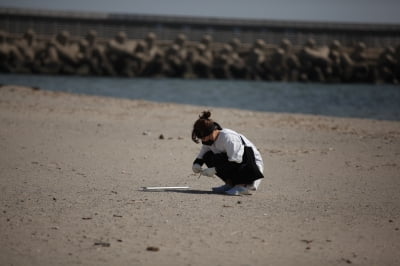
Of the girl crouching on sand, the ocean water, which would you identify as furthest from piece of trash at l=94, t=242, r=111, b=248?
the ocean water

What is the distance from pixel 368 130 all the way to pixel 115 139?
19.4 feet

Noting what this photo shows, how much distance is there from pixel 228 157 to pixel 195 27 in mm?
72602

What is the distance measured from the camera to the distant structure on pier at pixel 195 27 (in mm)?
74312

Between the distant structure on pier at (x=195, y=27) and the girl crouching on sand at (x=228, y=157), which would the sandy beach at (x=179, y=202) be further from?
the distant structure on pier at (x=195, y=27)

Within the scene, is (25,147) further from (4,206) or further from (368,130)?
(368,130)

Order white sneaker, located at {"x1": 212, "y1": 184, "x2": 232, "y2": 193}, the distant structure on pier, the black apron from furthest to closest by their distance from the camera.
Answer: the distant structure on pier < white sneaker, located at {"x1": 212, "y1": 184, "x2": 232, "y2": 193} < the black apron

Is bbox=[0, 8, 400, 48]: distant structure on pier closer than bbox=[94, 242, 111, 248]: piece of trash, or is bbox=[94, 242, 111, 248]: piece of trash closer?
bbox=[94, 242, 111, 248]: piece of trash

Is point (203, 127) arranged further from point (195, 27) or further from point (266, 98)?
point (195, 27)

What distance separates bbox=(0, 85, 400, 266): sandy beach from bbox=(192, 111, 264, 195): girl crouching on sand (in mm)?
196

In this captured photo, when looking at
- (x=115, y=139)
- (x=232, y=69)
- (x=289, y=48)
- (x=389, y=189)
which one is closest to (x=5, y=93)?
(x=115, y=139)

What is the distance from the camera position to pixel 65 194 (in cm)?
704

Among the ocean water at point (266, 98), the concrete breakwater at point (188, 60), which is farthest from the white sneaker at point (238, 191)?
the concrete breakwater at point (188, 60)

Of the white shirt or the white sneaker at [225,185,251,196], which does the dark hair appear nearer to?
the white shirt

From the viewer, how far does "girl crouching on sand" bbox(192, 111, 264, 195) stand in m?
7.03
